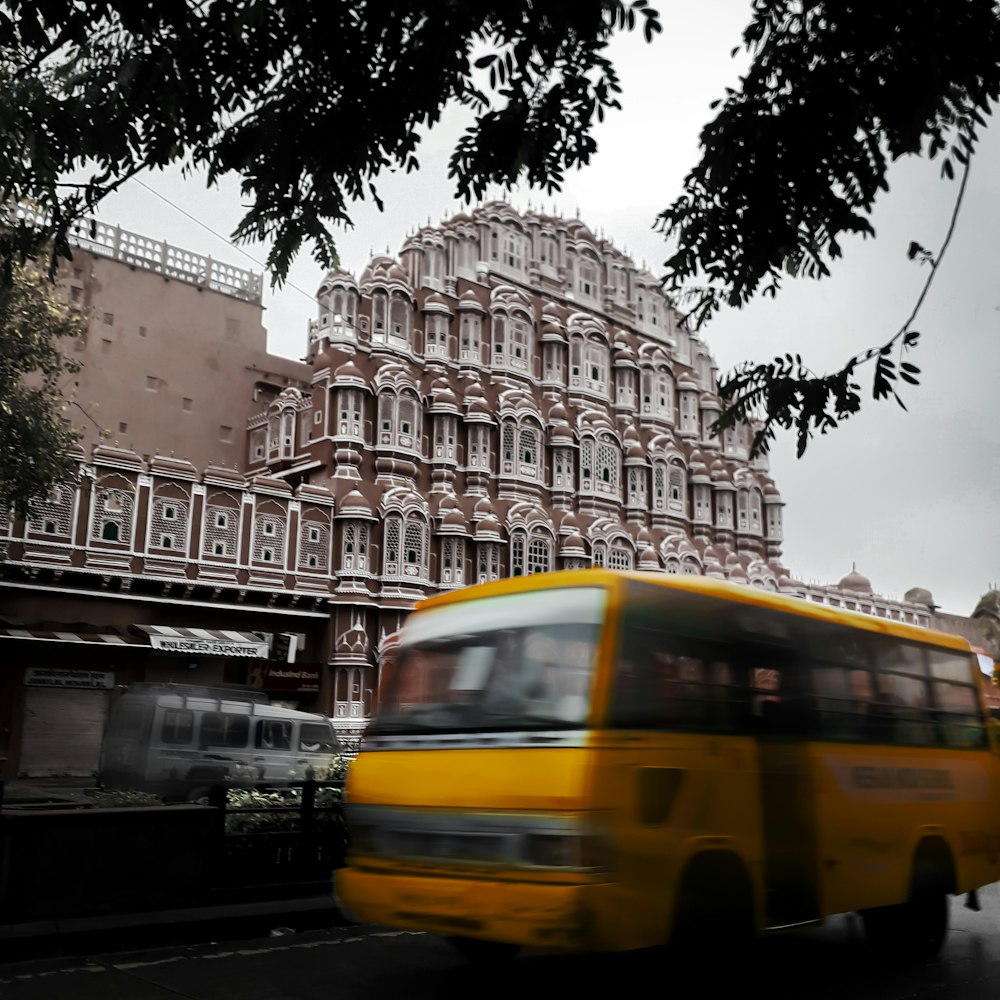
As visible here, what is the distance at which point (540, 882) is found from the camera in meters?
5.82

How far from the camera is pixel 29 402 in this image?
21250mm

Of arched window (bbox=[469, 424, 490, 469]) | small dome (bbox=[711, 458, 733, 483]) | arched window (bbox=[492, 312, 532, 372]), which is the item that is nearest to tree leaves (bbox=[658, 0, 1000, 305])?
arched window (bbox=[469, 424, 490, 469])

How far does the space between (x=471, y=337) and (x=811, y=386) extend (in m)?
36.9

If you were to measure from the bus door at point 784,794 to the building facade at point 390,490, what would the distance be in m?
25.6

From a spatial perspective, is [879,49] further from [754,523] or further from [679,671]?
[754,523]

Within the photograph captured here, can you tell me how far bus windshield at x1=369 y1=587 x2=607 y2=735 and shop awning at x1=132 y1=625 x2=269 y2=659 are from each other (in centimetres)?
2487

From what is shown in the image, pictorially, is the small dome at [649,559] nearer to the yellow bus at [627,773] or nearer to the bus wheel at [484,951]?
the yellow bus at [627,773]

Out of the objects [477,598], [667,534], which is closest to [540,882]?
[477,598]

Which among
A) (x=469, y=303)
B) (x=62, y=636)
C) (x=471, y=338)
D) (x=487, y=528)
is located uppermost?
(x=469, y=303)

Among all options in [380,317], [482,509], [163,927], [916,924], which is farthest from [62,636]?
[916,924]

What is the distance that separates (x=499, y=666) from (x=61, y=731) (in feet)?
86.5

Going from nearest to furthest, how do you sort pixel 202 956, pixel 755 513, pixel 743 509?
pixel 202 956
pixel 743 509
pixel 755 513

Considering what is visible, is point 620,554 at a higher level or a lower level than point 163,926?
higher

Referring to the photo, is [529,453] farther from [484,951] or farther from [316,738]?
[484,951]
